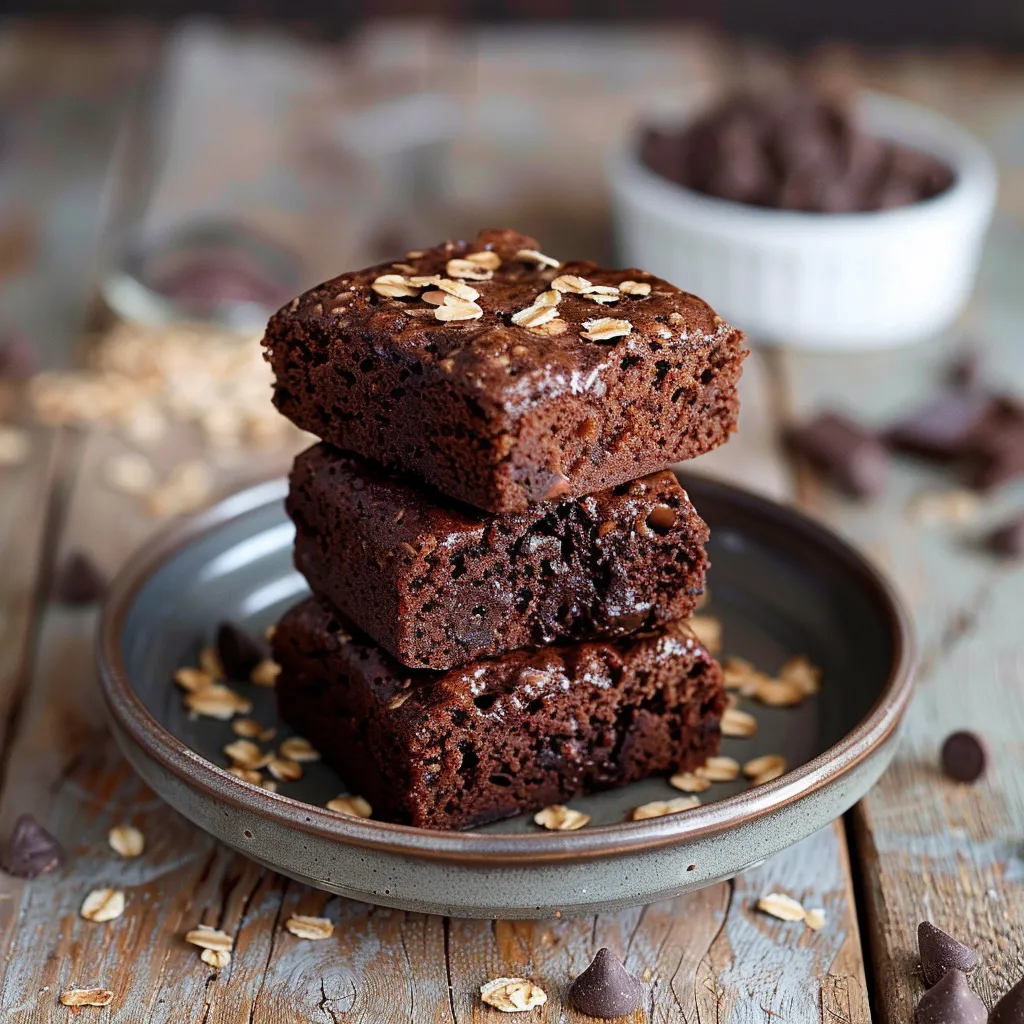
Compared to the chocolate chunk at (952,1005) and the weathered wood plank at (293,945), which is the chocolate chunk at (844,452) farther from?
the chocolate chunk at (952,1005)

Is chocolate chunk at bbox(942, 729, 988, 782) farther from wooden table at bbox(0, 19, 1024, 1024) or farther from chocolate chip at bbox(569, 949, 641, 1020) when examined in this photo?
chocolate chip at bbox(569, 949, 641, 1020)

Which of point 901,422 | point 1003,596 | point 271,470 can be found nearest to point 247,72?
point 271,470

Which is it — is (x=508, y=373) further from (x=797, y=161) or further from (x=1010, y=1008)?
(x=797, y=161)

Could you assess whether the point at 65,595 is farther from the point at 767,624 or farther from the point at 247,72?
the point at 247,72

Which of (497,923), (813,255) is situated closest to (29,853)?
(497,923)

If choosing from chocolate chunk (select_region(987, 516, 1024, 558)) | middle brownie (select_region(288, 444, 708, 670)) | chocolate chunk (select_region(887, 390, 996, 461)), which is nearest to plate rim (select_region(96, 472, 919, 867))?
middle brownie (select_region(288, 444, 708, 670))

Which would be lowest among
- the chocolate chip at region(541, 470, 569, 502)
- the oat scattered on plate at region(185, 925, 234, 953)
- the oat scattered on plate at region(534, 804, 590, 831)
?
the oat scattered on plate at region(185, 925, 234, 953)

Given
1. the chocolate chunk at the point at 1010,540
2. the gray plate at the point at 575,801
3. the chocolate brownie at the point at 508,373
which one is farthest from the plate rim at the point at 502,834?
the chocolate chunk at the point at 1010,540
